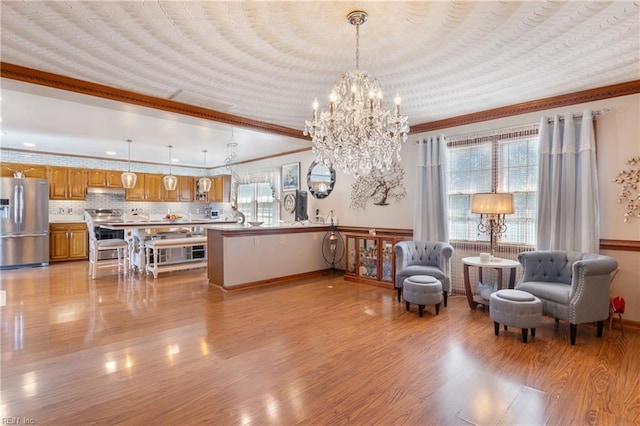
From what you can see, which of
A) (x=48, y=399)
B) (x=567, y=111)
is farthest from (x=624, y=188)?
(x=48, y=399)

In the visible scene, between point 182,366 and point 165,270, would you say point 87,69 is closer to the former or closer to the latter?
Result: point 182,366

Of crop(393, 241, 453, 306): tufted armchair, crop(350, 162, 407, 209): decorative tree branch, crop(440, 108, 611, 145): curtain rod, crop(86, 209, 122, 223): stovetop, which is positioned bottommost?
crop(393, 241, 453, 306): tufted armchair

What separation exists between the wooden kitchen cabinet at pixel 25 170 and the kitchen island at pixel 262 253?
5011 millimetres

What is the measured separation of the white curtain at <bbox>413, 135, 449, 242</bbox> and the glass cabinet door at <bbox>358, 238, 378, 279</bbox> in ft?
2.48

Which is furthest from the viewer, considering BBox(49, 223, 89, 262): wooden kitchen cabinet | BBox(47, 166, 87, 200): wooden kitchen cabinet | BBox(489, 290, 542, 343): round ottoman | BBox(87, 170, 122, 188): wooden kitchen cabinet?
BBox(87, 170, 122, 188): wooden kitchen cabinet

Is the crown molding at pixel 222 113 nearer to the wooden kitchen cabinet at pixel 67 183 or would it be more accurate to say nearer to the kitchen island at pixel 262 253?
the kitchen island at pixel 262 253

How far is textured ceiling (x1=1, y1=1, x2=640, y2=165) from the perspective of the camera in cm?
228

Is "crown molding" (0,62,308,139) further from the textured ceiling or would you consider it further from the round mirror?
the round mirror

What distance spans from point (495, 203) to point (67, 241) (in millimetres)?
8802

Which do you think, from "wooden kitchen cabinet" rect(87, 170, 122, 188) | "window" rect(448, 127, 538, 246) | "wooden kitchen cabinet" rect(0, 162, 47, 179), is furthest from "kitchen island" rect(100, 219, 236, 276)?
"window" rect(448, 127, 538, 246)

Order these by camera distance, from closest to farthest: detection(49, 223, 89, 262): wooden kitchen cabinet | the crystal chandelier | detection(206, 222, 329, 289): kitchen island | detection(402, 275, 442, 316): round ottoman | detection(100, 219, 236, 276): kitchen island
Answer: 1. the crystal chandelier
2. detection(402, 275, 442, 316): round ottoman
3. detection(206, 222, 329, 289): kitchen island
4. detection(100, 219, 236, 276): kitchen island
5. detection(49, 223, 89, 262): wooden kitchen cabinet

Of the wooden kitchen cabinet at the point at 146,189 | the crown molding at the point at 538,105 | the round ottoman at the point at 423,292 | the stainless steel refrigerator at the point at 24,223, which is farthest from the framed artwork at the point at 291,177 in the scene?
the stainless steel refrigerator at the point at 24,223

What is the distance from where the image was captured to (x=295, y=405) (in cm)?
208

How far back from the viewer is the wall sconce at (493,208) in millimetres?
3906
